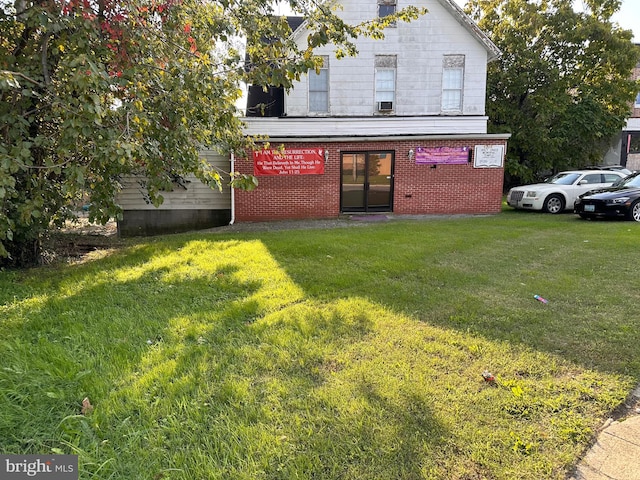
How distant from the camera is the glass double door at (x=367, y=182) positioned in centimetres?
1364

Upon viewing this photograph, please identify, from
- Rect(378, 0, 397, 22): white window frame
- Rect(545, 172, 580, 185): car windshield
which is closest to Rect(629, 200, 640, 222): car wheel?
Rect(545, 172, 580, 185): car windshield

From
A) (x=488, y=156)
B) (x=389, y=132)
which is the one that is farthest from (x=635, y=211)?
(x=389, y=132)

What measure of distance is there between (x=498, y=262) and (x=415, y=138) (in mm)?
7543

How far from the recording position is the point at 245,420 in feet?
8.10

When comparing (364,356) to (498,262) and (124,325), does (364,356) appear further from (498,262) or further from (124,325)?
(498,262)

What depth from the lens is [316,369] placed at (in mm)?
3080

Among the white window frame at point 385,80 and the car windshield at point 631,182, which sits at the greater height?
the white window frame at point 385,80

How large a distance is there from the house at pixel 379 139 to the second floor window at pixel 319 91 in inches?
1.3

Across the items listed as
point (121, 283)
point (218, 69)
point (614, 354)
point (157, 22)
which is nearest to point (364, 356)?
point (614, 354)

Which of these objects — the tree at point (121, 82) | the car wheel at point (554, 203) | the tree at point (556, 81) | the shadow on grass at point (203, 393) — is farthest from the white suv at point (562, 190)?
the shadow on grass at point (203, 393)

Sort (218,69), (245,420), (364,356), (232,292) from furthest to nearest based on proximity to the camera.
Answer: (218,69)
(232,292)
(364,356)
(245,420)

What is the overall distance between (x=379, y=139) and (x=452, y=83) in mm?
3670

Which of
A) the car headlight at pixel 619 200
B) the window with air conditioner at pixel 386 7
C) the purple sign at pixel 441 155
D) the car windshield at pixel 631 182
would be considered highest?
the window with air conditioner at pixel 386 7

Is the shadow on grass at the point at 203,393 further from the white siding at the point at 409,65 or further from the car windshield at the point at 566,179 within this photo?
the car windshield at the point at 566,179
